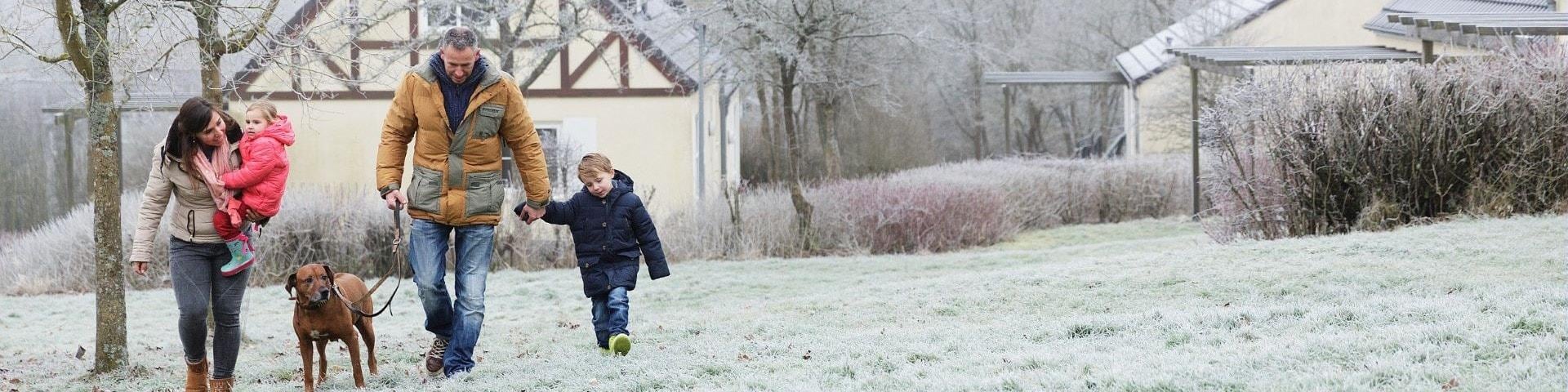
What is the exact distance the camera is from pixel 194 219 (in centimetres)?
Result: 507

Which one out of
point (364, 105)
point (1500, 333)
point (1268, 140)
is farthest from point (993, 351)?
→ point (364, 105)

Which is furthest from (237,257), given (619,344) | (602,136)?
(602,136)

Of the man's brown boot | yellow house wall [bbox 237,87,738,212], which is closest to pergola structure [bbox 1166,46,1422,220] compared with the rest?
yellow house wall [bbox 237,87,738,212]

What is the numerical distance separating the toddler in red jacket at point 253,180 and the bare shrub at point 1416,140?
8.78 m

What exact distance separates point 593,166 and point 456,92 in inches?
40.8

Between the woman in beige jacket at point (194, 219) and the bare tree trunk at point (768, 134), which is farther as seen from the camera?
the bare tree trunk at point (768, 134)

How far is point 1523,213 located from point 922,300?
6.08m

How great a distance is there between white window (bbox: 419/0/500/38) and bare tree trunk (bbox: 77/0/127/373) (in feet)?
28.3

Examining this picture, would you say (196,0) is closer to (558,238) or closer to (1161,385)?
(1161,385)

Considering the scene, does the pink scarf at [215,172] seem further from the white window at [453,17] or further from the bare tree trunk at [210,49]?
the white window at [453,17]

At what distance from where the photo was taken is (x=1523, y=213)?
11188 mm

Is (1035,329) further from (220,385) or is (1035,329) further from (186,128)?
(186,128)

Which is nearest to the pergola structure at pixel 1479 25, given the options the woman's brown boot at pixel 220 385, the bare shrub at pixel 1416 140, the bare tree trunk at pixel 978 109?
the bare shrub at pixel 1416 140

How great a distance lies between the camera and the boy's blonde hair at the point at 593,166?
620 centimetres
